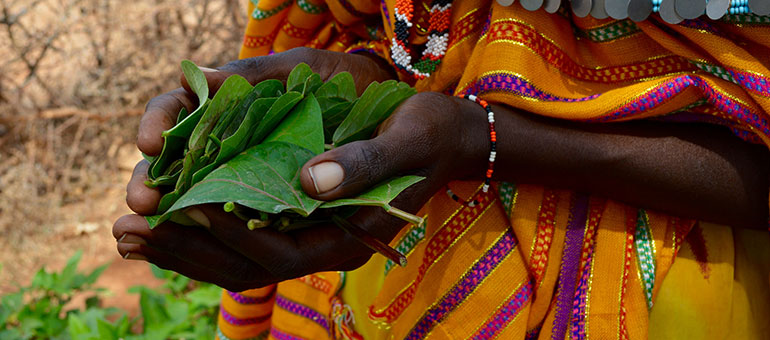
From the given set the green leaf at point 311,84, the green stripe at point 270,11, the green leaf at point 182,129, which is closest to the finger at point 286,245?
the green leaf at point 182,129

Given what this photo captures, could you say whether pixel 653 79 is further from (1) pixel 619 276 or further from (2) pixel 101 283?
(2) pixel 101 283

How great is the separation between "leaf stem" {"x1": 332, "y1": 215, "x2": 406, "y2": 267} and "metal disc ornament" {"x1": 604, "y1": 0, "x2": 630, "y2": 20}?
1.58ft

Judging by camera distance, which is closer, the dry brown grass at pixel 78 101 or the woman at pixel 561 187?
the woman at pixel 561 187

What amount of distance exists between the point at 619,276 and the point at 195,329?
65.6 inches

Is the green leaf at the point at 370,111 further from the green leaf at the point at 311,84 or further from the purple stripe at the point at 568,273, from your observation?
the purple stripe at the point at 568,273

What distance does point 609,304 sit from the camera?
116 centimetres

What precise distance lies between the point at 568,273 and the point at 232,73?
0.64 meters

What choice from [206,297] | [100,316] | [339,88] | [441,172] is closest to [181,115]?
[339,88]

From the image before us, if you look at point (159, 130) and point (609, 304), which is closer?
point (159, 130)

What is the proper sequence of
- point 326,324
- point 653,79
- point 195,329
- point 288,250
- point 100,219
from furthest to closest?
point 100,219 < point 195,329 < point 326,324 < point 653,79 < point 288,250

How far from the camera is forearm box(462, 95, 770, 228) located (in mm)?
1136

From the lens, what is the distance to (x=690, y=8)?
41.2 inches

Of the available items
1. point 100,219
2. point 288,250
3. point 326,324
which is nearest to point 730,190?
point 288,250

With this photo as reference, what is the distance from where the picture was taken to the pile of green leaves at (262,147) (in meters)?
0.93
